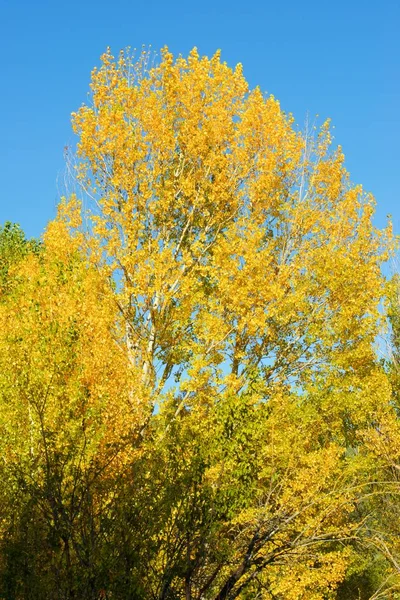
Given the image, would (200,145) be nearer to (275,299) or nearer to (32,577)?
(275,299)

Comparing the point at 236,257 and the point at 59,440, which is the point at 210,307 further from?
the point at 59,440

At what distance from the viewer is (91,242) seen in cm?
1650

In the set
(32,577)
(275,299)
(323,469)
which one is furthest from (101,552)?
(275,299)

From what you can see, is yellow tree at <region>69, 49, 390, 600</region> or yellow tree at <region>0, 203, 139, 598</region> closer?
yellow tree at <region>0, 203, 139, 598</region>

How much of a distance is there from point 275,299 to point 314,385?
98.9 inches

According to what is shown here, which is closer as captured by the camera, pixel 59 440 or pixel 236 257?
pixel 59 440

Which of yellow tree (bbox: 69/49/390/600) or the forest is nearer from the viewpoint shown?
the forest

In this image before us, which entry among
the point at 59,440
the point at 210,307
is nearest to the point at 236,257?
the point at 210,307

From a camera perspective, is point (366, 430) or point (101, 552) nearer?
point (101, 552)

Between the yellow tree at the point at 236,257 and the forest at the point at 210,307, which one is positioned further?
the yellow tree at the point at 236,257

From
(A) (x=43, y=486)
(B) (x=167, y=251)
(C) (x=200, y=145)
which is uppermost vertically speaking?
(C) (x=200, y=145)

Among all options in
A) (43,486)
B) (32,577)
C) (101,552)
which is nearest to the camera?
(101,552)

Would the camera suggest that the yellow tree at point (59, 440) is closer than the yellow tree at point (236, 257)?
Yes

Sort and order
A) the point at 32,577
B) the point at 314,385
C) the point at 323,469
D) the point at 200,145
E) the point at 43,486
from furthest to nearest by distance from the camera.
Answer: the point at 200,145 < the point at 314,385 < the point at 323,469 < the point at 43,486 < the point at 32,577
